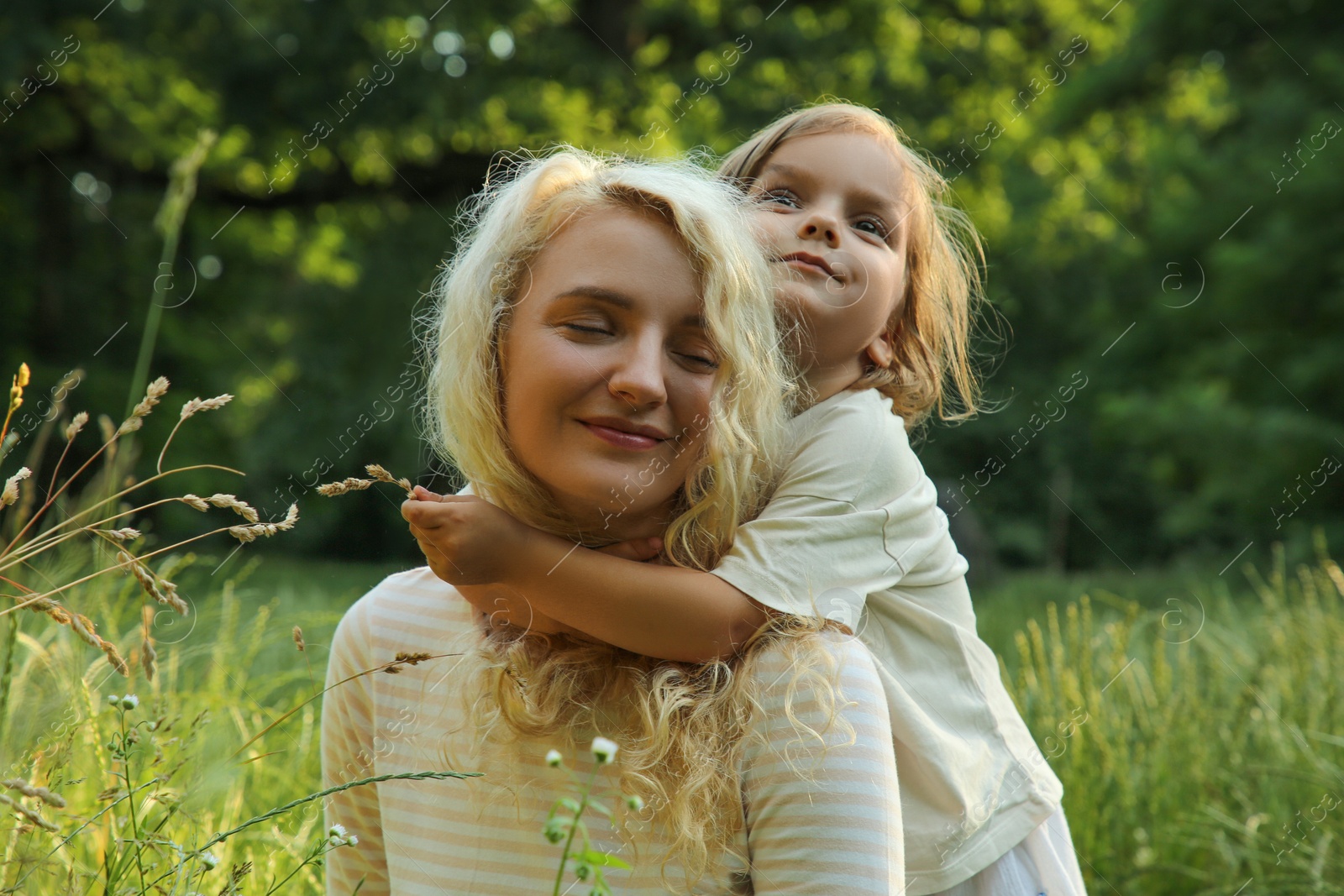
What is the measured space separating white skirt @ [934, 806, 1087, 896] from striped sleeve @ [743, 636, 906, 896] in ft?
1.48

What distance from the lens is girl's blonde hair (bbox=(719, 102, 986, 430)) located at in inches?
87.5

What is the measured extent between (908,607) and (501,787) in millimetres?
695

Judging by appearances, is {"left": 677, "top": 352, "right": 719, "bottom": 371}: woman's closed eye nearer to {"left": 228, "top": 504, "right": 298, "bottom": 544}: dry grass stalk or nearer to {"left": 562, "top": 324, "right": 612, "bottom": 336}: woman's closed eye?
{"left": 562, "top": 324, "right": 612, "bottom": 336}: woman's closed eye

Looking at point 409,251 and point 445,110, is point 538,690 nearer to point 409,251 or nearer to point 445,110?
point 445,110

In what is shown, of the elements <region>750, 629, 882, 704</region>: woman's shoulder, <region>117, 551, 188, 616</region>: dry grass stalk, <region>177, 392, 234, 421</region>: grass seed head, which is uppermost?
<region>177, 392, 234, 421</region>: grass seed head

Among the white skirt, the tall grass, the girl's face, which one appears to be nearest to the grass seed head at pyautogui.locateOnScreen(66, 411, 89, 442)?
the girl's face

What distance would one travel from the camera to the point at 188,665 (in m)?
3.49

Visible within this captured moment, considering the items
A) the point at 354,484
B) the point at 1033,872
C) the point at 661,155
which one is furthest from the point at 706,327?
the point at 661,155

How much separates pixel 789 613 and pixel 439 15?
10.4m

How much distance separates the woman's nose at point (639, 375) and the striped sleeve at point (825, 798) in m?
0.40

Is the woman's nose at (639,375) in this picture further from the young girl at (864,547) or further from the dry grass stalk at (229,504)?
the dry grass stalk at (229,504)

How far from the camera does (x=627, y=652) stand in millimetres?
1649

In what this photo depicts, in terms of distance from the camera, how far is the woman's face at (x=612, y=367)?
1.52m

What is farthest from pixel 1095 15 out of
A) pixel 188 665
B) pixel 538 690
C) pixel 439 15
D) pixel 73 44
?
pixel 538 690
